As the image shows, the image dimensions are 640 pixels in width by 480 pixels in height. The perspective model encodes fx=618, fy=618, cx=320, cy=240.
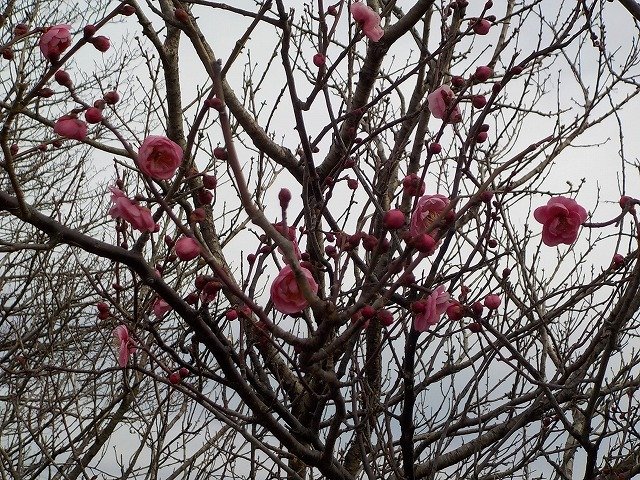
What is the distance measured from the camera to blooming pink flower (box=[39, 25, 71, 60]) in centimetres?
165

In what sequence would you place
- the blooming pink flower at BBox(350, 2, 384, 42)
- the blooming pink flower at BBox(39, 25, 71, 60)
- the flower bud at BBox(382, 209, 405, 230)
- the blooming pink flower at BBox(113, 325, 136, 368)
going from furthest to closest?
the blooming pink flower at BBox(350, 2, 384, 42) → the blooming pink flower at BBox(113, 325, 136, 368) → the blooming pink flower at BBox(39, 25, 71, 60) → the flower bud at BBox(382, 209, 405, 230)

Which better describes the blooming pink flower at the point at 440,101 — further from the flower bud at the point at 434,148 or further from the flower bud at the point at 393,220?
the flower bud at the point at 393,220

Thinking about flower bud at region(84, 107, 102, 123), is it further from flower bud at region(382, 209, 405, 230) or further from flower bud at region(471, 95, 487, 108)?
flower bud at region(471, 95, 487, 108)

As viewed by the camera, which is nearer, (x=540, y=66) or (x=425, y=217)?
(x=425, y=217)

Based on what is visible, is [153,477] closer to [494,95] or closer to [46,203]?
[494,95]

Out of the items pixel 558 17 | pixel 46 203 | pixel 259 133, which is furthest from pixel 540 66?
pixel 46 203

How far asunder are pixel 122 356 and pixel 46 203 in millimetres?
5336

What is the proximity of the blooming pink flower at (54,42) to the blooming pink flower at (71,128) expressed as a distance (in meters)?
0.17

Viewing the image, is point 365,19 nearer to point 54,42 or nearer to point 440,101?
point 440,101

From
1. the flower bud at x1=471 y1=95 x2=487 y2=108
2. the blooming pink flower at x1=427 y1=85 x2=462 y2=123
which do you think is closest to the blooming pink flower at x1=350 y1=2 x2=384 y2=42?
the blooming pink flower at x1=427 y1=85 x2=462 y2=123

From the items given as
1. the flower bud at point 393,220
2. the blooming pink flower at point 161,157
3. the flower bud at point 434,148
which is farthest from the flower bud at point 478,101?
the blooming pink flower at point 161,157

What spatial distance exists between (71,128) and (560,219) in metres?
1.43

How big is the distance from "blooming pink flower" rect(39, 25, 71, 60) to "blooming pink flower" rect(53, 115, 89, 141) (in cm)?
17

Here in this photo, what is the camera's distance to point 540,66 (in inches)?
228
